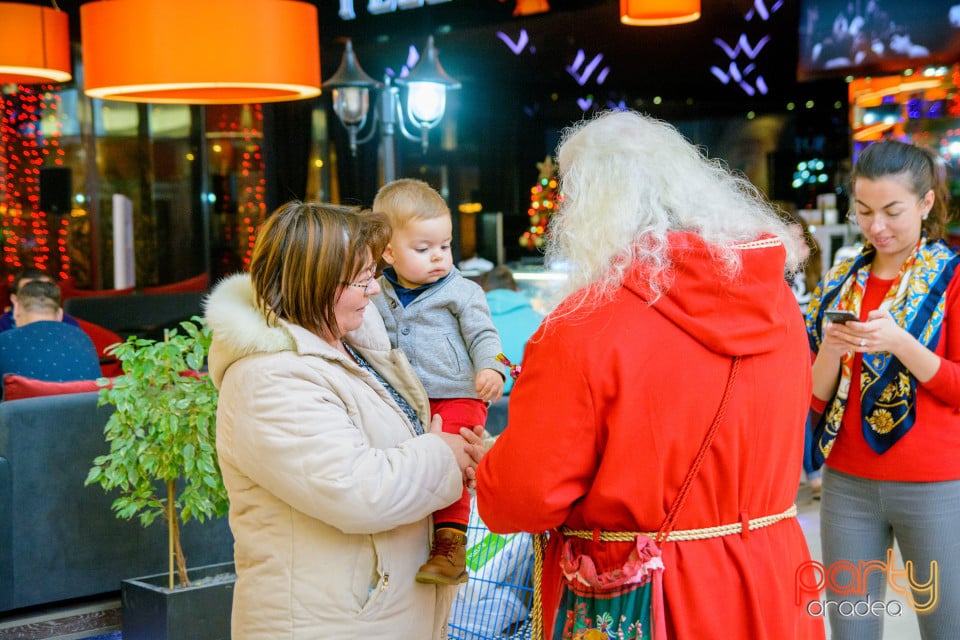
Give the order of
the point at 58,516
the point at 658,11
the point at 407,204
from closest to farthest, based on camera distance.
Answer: the point at 407,204, the point at 58,516, the point at 658,11

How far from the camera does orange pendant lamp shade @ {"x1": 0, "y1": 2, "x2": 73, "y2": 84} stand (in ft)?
16.1

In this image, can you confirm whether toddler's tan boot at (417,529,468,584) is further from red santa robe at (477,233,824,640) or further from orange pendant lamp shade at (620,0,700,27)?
orange pendant lamp shade at (620,0,700,27)

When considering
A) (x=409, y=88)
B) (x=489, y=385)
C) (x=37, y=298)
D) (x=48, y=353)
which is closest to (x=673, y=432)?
(x=489, y=385)

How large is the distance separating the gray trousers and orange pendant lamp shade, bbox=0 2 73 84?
395 cm

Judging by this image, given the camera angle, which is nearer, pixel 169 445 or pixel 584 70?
pixel 169 445

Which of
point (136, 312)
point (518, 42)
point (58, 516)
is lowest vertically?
point (58, 516)

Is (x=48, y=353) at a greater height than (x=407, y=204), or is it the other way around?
(x=407, y=204)

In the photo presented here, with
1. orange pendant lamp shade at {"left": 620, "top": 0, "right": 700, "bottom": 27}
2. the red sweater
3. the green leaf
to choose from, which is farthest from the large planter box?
orange pendant lamp shade at {"left": 620, "top": 0, "right": 700, "bottom": 27}

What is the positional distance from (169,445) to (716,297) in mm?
2536

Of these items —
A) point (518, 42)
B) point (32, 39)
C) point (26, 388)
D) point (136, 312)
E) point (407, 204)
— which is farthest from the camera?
point (518, 42)

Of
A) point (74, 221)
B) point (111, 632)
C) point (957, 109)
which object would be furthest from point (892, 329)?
point (74, 221)

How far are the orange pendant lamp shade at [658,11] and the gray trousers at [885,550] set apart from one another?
311 cm

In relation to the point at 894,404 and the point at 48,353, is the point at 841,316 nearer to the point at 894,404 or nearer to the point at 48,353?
the point at 894,404

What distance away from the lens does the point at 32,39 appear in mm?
4957
